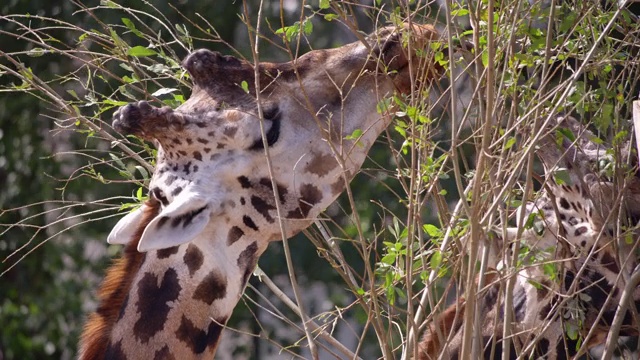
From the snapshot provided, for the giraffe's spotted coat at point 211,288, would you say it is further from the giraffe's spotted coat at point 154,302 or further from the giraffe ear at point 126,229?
the giraffe ear at point 126,229

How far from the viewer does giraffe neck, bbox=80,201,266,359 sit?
2.45 metres

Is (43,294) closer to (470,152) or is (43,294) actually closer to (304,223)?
(470,152)

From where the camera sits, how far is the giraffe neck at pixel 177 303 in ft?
8.05

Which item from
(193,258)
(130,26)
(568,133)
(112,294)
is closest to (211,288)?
(193,258)

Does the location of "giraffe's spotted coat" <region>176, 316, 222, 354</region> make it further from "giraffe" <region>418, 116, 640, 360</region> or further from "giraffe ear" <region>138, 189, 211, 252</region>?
"giraffe" <region>418, 116, 640, 360</region>

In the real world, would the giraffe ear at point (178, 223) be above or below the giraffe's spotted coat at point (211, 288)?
above

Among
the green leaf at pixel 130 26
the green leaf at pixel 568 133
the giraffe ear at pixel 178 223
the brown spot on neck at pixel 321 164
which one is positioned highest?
the green leaf at pixel 568 133

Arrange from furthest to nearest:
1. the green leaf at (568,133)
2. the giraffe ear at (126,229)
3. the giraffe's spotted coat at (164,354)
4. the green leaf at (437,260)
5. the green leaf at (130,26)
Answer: the green leaf at (130,26), the giraffe ear at (126,229), the giraffe's spotted coat at (164,354), the green leaf at (568,133), the green leaf at (437,260)

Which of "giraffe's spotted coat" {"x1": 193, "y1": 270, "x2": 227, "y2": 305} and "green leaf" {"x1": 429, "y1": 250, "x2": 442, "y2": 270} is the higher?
"green leaf" {"x1": 429, "y1": 250, "x2": 442, "y2": 270}

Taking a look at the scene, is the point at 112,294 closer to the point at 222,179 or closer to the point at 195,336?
the point at 195,336

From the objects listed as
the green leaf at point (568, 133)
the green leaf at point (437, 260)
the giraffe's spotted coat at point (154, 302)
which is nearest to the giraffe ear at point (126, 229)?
the giraffe's spotted coat at point (154, 302)

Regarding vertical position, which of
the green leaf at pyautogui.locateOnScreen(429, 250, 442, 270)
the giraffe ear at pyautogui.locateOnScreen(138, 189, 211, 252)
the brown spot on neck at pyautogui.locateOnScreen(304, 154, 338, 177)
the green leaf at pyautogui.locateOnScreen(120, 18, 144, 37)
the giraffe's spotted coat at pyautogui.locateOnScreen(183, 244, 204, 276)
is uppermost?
the green leaf at pyautogui.locateOnScreen(120, 18, 144, 37)

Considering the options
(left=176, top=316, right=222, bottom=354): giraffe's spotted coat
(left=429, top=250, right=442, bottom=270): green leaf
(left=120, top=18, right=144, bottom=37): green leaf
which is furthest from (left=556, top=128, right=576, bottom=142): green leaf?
(left=120, top=18, right=144, bottom=37): green leaf

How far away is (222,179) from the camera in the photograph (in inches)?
100
